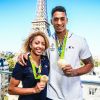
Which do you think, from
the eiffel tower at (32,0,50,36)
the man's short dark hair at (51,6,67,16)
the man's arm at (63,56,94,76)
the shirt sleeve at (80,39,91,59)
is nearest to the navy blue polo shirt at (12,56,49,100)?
the man's arm at (63,56,94,76)

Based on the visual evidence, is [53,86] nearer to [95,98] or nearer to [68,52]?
[68,52]

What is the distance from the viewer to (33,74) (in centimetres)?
294

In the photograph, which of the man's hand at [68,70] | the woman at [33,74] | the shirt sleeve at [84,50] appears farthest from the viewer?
the shirt sleeve at [84,50]

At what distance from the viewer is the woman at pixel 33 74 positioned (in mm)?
2922

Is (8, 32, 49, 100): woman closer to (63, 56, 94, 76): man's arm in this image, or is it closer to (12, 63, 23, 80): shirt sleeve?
(12, 63, 23, 80): shirt sleeve

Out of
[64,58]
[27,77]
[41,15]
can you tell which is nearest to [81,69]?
[64,58]

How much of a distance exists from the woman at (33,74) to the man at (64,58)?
9 centimetres

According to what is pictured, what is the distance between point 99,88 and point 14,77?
1710mm

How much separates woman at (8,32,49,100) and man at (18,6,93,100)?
0.30 feet

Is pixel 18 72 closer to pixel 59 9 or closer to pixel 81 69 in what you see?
pixel 81 69

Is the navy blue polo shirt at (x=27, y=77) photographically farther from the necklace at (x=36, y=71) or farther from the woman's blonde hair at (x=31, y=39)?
the woman's blonde hair at (x=31, y=39)

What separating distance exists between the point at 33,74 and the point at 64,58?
15.1 inches

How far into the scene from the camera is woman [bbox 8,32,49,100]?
2922mm

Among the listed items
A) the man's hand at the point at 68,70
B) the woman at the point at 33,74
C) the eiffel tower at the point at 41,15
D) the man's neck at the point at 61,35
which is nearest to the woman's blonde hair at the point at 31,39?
the woman at the point at 33,74
